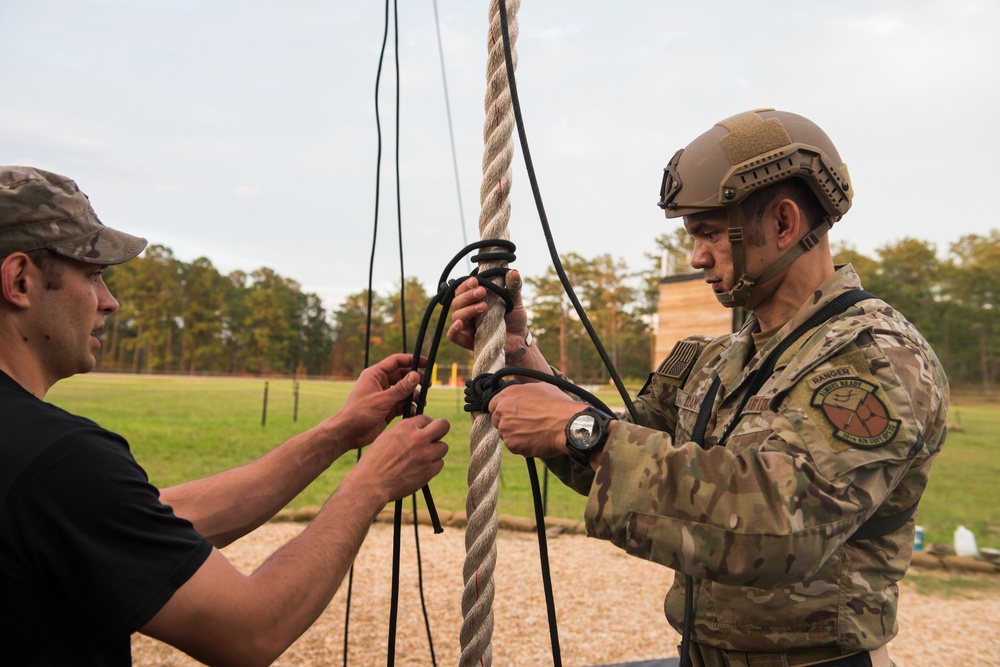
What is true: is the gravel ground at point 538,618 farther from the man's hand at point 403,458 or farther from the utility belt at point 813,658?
the man's hand at point 403,458

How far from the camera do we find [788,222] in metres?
1.98

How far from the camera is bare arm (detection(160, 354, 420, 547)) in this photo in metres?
2.33

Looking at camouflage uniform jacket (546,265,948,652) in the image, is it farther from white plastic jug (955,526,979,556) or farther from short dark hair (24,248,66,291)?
white plastic jug (955,526,979,556)

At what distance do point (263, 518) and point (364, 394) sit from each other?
55 centimetres

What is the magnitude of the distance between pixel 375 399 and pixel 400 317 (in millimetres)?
41502

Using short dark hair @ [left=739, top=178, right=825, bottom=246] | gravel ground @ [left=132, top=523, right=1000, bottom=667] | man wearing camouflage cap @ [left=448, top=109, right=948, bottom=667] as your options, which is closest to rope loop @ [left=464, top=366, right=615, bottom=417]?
man wearing camouflage cap @ [left=448, top=109, right=948, bottom=667]

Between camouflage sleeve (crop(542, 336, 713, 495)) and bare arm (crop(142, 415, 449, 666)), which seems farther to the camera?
camouflage sleeve (crop(542, 336, 713, 495))

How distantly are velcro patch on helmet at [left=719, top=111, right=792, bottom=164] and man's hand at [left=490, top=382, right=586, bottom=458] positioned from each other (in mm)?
844

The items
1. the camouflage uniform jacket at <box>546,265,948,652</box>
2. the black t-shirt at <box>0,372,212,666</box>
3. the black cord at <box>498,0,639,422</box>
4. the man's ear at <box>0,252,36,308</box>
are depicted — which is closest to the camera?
the black t-shirt at <box>0,372,212,666</box>

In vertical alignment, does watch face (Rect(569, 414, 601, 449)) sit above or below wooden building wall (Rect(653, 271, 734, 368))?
below

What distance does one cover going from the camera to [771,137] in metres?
1.95

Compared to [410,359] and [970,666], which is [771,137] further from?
[970,666]

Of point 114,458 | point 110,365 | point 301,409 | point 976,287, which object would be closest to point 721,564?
point 114,458

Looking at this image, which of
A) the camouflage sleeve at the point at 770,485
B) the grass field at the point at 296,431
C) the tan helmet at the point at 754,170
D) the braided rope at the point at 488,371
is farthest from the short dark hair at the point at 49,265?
the grass field at the point at 296,431
